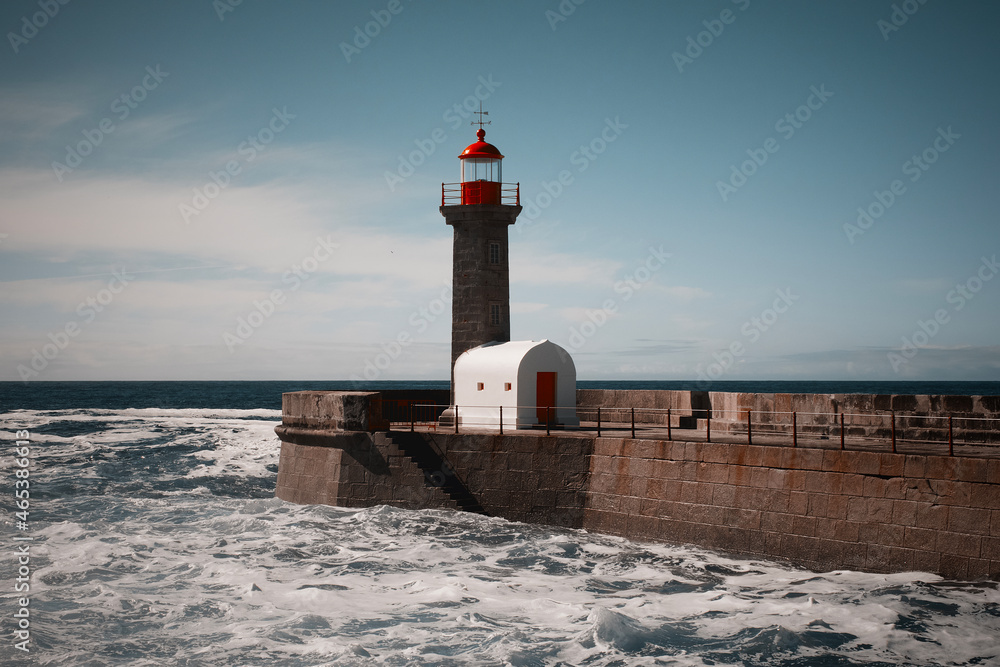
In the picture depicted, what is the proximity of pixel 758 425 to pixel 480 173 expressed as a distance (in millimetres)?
9425

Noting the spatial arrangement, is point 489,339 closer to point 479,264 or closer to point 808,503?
point 479,264

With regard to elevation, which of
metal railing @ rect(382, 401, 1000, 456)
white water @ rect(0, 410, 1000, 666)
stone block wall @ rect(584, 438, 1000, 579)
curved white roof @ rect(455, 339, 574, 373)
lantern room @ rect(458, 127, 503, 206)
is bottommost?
white water @ rect(0, 410, 1000, 666)

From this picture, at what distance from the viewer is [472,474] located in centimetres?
1595

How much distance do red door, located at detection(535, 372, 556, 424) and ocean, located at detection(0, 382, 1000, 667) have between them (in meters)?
3.24

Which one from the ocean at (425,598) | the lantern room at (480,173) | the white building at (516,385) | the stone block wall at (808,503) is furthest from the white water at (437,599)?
the lantern room at (480,173)

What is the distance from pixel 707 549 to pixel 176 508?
11.3 meters

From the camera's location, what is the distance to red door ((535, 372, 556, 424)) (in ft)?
58.9

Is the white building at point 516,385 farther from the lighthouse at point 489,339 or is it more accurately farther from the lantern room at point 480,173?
the lantern room at point 480,173

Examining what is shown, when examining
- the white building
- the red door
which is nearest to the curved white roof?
the white building

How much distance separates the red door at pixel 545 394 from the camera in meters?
18.0

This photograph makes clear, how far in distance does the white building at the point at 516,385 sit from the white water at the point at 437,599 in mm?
3021

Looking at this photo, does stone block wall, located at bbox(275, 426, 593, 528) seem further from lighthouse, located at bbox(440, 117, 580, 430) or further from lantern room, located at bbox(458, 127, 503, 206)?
lantern room, located at bbox(458, 127, 503, 206)

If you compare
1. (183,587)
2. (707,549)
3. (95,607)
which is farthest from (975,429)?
(95,607)

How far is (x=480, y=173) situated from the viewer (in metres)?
20.8
